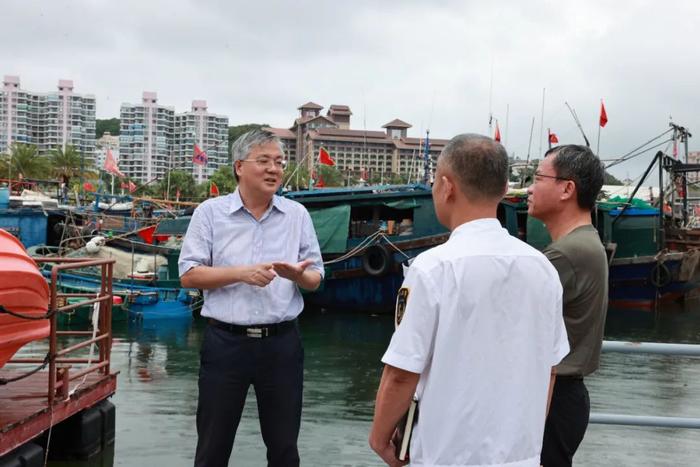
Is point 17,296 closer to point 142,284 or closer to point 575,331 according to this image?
point 575,331

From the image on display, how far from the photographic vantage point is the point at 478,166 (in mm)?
1682

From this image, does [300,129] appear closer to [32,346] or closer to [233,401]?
[32,346]

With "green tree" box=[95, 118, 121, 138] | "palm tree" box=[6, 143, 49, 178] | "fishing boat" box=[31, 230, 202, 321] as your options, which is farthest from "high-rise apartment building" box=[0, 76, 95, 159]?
"fishing boat" box=[31, 230, 202, 321]

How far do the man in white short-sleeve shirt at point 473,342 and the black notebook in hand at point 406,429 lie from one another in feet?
0.05

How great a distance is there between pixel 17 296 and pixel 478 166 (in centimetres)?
261

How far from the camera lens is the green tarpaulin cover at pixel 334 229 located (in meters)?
15.6

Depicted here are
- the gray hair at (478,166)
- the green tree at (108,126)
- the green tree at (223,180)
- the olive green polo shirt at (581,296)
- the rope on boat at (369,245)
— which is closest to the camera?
the gray hair at (478,166)

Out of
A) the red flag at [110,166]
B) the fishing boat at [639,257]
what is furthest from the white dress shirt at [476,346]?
the red flag at [110,166]

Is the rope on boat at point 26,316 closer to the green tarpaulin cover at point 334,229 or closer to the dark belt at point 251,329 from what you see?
the dark belt at point 251,329

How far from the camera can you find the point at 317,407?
6.93 m

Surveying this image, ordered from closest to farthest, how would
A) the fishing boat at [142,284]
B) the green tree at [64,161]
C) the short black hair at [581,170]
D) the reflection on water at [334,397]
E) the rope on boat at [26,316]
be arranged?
the short black hair at [581,170] < the rope on boat at [26,316] < the reflection on water at [334,397] < the fishing boat at [142,284] < the green tree at [64,161]

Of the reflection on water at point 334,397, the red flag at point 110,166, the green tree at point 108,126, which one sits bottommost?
the reflection on water at point 334,397

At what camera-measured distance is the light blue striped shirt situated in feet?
9.16

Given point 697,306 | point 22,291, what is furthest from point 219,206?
point 697,306
